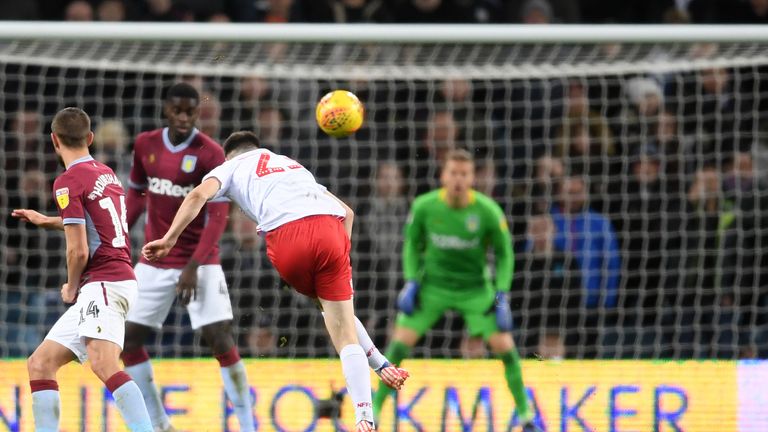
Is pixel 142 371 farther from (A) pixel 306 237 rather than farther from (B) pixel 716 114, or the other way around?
(B) pixel 716 114

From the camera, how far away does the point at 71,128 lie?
20.9ft

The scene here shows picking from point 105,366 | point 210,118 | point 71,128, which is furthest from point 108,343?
point 210,118

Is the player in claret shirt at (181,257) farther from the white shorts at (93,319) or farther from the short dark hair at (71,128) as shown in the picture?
the short dark hair at (71,128)

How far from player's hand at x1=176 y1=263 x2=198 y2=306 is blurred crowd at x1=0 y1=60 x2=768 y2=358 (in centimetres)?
275

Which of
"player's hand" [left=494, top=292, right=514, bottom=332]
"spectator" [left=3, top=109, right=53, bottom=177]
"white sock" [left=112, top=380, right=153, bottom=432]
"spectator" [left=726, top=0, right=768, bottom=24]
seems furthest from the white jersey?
"spectator" [left=726, top=0, right=768, bottom=24]

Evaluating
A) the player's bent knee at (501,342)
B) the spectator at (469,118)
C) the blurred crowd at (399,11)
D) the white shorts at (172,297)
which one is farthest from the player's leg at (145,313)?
the spectator at (469,118)

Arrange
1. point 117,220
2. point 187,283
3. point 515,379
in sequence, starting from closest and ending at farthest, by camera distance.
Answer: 1. point 117,220
2. point 187,283
3. point 515,379

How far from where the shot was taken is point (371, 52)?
1109 centimetres

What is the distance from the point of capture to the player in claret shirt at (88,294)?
6359 millimetres

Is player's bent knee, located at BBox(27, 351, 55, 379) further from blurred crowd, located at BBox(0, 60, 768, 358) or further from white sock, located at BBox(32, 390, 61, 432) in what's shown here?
blurred crowd, located at BBox(0, 60, 768, 358)

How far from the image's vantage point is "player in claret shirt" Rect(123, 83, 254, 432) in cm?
782

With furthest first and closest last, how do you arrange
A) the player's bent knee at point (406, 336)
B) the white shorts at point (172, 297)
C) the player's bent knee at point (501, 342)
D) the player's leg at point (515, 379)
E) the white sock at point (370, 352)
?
the player's bent knee at point (406, 336)
the player's bent knee at point (501, 342)
the player's leg at point (515, 379)
the white shorts at point (172, 297)
the white sock at point (370, 352)

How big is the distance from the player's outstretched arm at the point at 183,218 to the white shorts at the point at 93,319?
0.35m

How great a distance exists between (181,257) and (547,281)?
378cm
